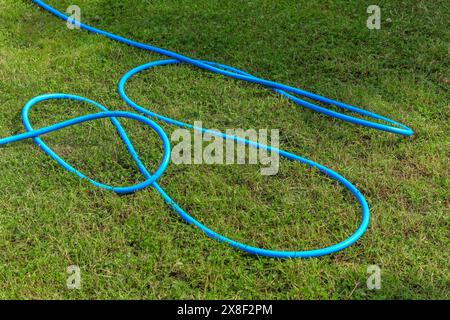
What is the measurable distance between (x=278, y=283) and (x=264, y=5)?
342cm

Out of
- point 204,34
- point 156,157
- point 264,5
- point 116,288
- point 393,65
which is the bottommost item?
point 116,288

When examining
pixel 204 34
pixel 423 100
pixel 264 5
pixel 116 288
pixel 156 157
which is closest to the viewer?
pixel 116 288

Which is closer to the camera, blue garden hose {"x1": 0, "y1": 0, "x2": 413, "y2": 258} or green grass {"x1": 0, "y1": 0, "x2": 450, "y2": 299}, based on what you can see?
green grass {"x1": 0, "y1": 0, "x2": 450, "y2": 299}

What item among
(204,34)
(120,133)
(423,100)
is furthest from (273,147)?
(204,34)

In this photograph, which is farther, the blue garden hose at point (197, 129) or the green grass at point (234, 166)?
the blue garden hose at point (197, 129)

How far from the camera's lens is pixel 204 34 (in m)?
4.98

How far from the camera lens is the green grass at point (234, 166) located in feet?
9.28

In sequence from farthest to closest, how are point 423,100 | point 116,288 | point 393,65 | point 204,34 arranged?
1. point 204,34
2. point 393,65
3. point 423,100
4. point 116,288

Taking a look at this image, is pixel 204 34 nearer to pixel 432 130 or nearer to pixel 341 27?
pixel 341 27

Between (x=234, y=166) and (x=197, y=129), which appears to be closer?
(x=234, y=166)

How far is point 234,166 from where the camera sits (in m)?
3.50

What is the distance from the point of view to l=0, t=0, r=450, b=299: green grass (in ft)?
9.28

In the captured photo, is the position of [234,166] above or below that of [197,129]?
below

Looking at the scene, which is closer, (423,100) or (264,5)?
(423,100)
